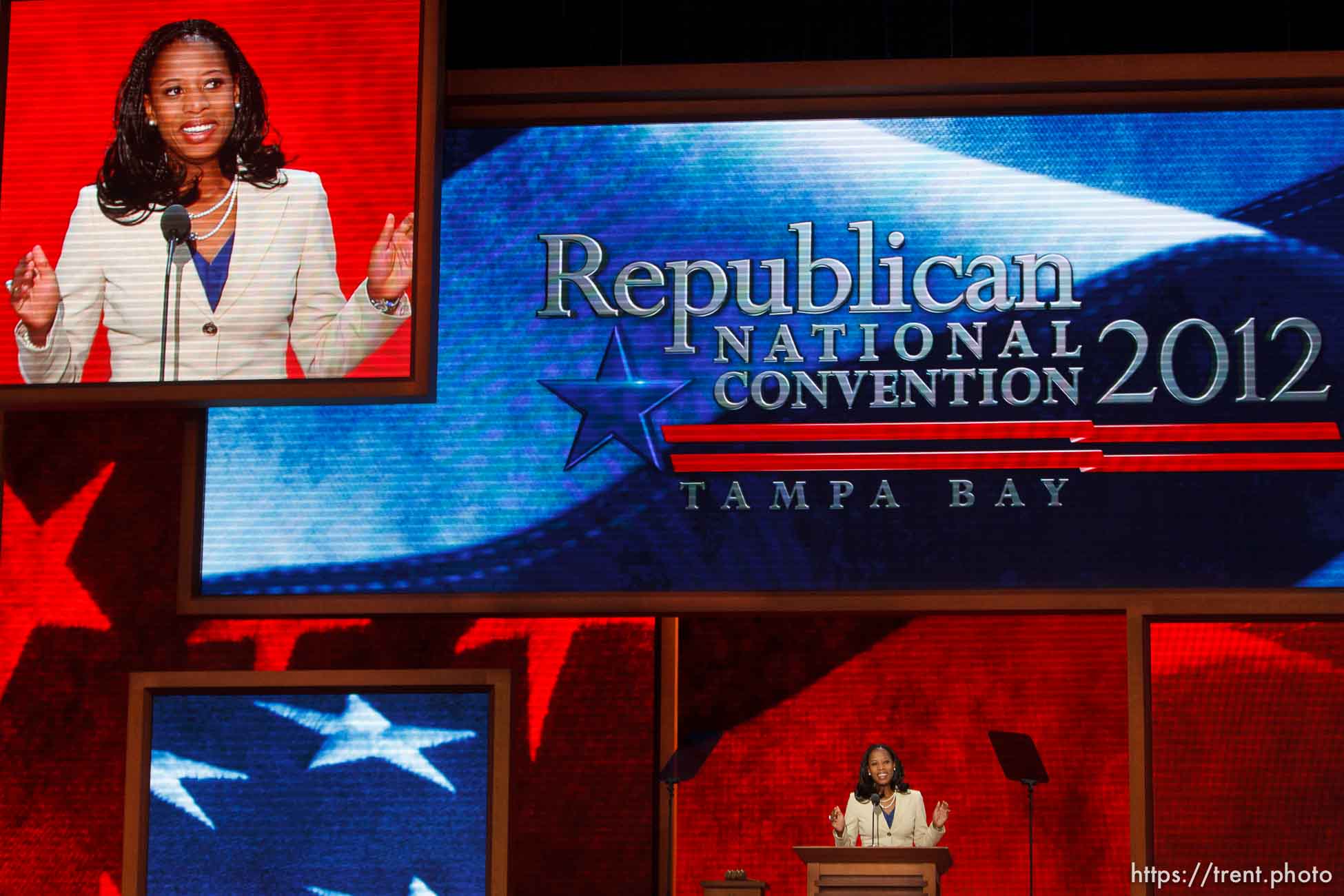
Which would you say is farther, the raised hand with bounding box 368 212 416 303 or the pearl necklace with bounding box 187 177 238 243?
the pearl necklace with bounding box 187 177 238 243

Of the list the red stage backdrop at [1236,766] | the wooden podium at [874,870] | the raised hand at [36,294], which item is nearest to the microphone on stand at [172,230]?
the raised hand at [36,294]

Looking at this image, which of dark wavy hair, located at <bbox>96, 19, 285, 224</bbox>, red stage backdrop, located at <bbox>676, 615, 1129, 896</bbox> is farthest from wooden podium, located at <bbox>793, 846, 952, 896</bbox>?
dark wavy hair, located at <bbox>96, 19, 285, 224</bbox>

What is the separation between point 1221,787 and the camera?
727cm

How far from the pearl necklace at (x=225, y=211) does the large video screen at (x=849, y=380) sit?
75cm

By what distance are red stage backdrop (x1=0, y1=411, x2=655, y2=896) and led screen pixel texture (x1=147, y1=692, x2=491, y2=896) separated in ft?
1.37

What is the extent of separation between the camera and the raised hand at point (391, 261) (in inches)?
291

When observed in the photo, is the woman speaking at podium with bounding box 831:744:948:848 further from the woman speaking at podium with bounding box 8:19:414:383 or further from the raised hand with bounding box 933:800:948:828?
the woman speaking at podium with bounding box 8:19:414:383

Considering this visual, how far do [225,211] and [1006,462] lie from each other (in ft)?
10.9

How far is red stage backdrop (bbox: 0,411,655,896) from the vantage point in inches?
320

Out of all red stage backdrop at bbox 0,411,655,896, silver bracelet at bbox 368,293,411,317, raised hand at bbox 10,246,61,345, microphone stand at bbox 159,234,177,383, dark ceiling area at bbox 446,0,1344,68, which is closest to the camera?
silver bracelet at bbox 368,293,411,317

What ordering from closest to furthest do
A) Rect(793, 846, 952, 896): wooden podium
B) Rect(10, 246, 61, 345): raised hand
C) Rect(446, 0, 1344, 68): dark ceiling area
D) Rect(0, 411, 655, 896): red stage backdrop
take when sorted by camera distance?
Rect(793, 846, 952, 896): wooden podium
Rect(10, 246, 61, 345): raised hand
Rect(446, 0, 1344, 68): dark ceiling area
Rect(0, 411, 655, 896): red stage backdrop

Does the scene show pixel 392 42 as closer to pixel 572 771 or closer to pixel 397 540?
pixel 397 540

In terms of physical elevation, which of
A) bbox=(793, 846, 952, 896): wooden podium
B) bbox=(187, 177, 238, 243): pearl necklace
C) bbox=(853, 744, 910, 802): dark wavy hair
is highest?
bbox=(187, 177, 238, 243): pearl necklace

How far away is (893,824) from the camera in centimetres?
757
